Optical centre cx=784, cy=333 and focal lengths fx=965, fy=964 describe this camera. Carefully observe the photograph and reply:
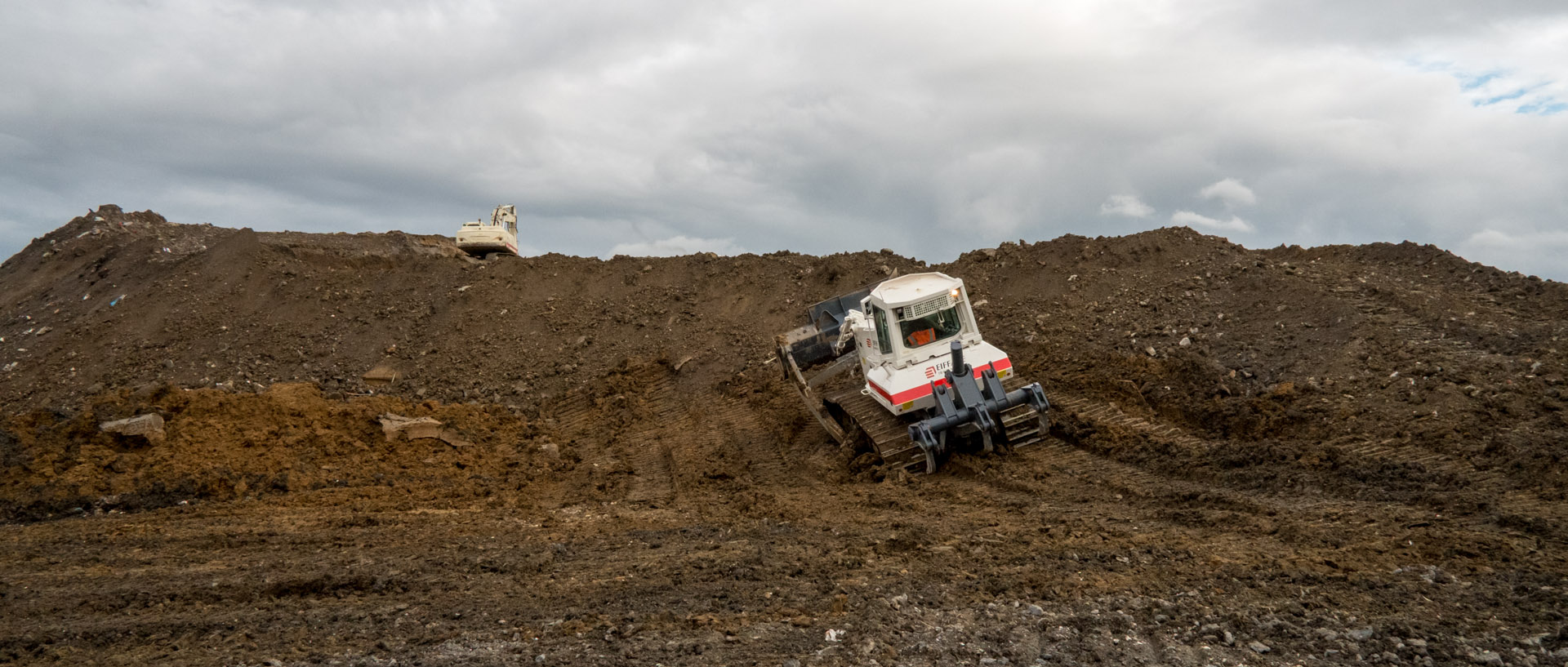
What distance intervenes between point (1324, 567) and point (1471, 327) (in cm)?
685

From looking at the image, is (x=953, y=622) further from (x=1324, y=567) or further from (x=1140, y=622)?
→ (x=1324, y=567)

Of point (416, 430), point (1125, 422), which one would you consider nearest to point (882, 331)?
point (1125, 422)

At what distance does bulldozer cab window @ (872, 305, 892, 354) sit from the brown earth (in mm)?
1389

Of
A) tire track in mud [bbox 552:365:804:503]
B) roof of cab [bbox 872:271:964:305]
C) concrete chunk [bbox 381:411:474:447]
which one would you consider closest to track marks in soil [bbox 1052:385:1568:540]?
roof of cab [bbox 872:271:964:305]

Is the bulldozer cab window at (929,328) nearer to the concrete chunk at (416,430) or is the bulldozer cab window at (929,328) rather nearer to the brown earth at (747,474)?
the brown earth at (747,474)

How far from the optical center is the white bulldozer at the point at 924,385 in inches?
397

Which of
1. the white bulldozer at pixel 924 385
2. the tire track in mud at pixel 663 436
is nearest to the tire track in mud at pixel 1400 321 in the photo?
the white bulldozer at pixel 924 385

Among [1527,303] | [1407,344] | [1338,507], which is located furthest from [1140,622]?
[1527,303]

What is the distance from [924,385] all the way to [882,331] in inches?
41.4

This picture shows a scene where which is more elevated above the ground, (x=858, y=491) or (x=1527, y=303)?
(x=1527, y=303)

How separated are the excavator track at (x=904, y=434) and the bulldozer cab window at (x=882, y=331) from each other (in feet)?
2.40

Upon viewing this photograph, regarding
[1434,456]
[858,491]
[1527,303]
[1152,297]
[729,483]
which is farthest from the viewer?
[1152,297]

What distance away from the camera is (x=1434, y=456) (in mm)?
8461

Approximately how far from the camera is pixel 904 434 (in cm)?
1054
